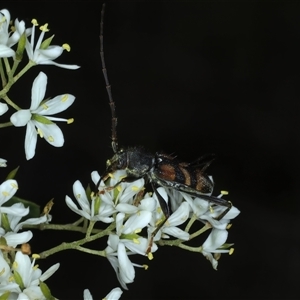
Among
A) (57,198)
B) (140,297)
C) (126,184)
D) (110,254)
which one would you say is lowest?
(140,297)

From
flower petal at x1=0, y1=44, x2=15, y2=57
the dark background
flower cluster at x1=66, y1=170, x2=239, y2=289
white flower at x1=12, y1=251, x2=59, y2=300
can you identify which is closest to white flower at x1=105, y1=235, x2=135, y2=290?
flower cluster at x1=66, y1=170, x2=239, y2=289

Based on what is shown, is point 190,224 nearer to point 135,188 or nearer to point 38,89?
point 135,188

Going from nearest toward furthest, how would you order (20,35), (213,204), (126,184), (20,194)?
(20,35) → (126,184) → (213,204) → (20,194)

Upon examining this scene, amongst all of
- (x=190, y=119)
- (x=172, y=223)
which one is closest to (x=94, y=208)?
(x=172, y=223)

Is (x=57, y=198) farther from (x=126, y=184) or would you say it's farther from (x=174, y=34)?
(x=126, y=184)

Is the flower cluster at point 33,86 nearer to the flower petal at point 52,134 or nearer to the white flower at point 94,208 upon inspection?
the flower petal at point 52,134

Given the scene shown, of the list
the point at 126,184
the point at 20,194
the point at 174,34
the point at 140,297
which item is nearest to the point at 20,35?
the point at 126,184
